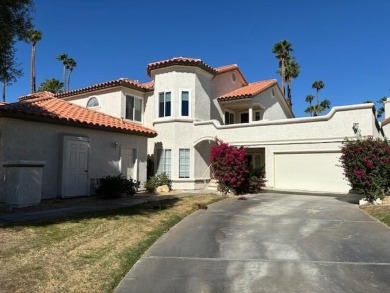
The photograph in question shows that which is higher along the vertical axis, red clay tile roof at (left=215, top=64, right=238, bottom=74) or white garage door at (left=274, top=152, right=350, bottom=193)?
red clay tile roof at (left=215, top=64, right=238, bottom=74)

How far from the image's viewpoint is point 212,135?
20.4 meters

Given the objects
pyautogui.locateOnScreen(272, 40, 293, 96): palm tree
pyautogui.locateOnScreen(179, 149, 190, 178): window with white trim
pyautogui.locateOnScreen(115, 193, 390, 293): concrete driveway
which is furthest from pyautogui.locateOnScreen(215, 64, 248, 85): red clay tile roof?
pyautogui.locateOnScreen(272, 40, 293, 96): palm tree

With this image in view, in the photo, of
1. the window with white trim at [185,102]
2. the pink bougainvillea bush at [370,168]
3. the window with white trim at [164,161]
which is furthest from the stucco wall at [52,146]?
the pink bougainvillea bush at [370,168]

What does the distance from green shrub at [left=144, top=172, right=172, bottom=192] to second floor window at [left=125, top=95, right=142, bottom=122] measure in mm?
4554

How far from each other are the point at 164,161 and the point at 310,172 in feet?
28.2

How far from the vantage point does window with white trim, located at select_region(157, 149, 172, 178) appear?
67.7 ft

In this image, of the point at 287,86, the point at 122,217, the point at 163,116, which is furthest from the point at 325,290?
the point at 287,86

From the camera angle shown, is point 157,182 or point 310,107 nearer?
point 157,182

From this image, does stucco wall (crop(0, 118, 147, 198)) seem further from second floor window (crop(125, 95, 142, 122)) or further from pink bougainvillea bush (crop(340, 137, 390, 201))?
pink bougainvillea bush (crop(340, 137, 390, 201))

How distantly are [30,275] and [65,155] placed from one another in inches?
388

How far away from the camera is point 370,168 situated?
1341 centimetres

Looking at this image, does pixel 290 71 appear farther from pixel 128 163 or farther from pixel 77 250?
pixel 77 250

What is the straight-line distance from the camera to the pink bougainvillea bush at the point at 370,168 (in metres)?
13.3

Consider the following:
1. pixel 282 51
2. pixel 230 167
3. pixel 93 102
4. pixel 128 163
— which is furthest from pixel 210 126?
pixel 282 51
